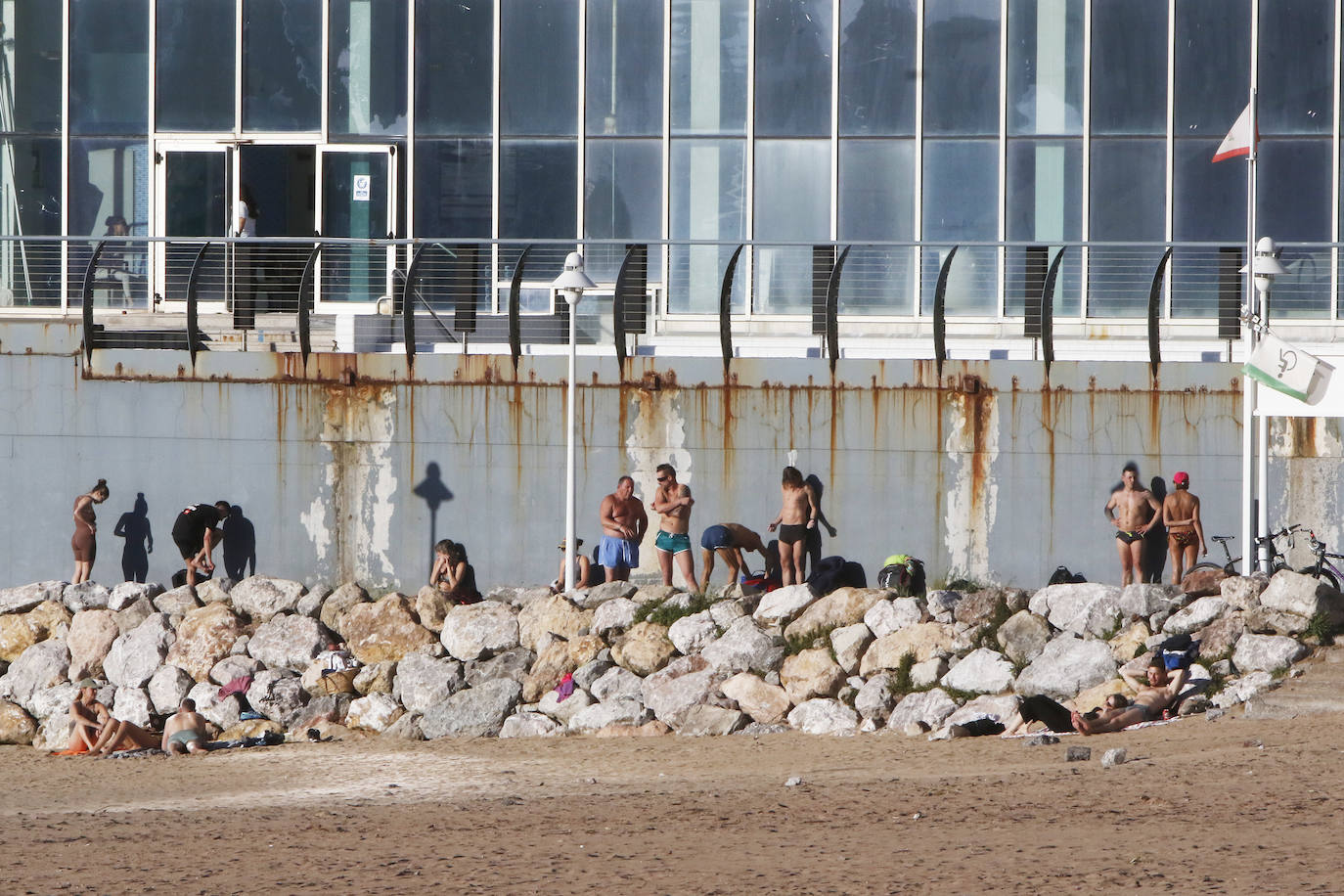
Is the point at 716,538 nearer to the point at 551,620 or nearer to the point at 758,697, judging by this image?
the point at 551,620

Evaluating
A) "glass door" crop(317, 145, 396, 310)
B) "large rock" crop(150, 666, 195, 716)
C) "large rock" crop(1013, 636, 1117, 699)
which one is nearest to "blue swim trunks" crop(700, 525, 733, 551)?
"large rock" crop(1013, 636, 1117, 699)

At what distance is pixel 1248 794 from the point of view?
1130cm

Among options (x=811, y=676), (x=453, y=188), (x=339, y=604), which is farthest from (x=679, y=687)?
(x=453, y=188)

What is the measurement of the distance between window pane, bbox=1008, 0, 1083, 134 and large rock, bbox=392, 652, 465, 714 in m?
11.0

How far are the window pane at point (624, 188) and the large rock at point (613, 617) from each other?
7452 millimetres

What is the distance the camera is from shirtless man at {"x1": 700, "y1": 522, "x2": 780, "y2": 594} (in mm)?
18234

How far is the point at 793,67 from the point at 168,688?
37.4 ft

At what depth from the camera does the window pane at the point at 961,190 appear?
2327 cm

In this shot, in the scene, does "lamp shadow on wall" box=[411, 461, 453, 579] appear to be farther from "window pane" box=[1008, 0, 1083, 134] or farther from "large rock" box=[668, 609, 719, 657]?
"window pane" box=[1008, 0, 1083, 134]

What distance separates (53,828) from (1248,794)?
811 cm

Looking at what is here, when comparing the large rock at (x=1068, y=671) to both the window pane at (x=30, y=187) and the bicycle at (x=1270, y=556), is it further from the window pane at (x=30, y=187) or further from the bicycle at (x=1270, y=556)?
the window pane at (x=30, y=187)

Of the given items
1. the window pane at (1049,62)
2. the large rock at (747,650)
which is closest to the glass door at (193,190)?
the window pane at (1049,62)

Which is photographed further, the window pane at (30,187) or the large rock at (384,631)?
the window pane at (30,187)

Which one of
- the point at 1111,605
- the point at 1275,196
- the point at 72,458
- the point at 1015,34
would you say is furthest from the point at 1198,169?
the point at 72,458
